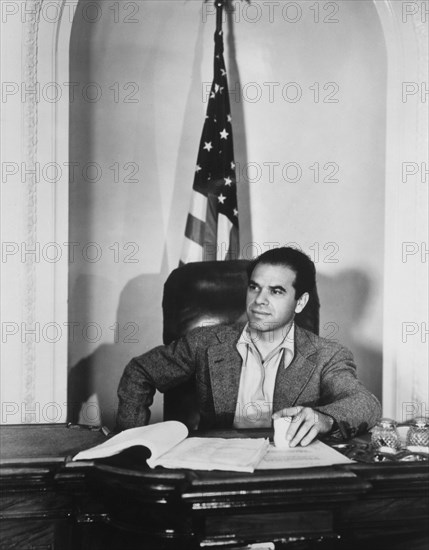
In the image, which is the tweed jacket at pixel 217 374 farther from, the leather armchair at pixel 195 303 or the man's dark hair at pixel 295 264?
the man's dark hair at pixel 295 264

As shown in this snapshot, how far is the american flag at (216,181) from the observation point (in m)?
3.53

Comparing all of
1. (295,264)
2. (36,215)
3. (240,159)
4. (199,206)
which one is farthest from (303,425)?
(240,159)

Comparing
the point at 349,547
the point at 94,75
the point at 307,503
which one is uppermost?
the point at 94,75

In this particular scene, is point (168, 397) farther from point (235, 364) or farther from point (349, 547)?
point (349, 547)

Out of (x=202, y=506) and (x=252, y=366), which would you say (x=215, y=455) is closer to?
(x=202, y=506)

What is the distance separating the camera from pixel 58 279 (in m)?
3.21

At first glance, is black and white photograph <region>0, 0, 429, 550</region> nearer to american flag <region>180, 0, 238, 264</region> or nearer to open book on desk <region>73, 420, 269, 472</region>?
american flag <region>180, 0, 238, 264</region>

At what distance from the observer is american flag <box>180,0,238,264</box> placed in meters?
3.53

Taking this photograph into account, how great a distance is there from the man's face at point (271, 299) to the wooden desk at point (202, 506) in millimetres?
1072

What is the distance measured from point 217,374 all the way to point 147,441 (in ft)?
3.27

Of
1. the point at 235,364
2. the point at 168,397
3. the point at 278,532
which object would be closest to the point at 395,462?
the point at 278,532

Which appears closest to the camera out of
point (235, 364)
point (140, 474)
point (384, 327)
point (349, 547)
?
point (140, 474)

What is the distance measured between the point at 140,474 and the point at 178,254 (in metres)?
2.54

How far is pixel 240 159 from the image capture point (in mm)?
3855
